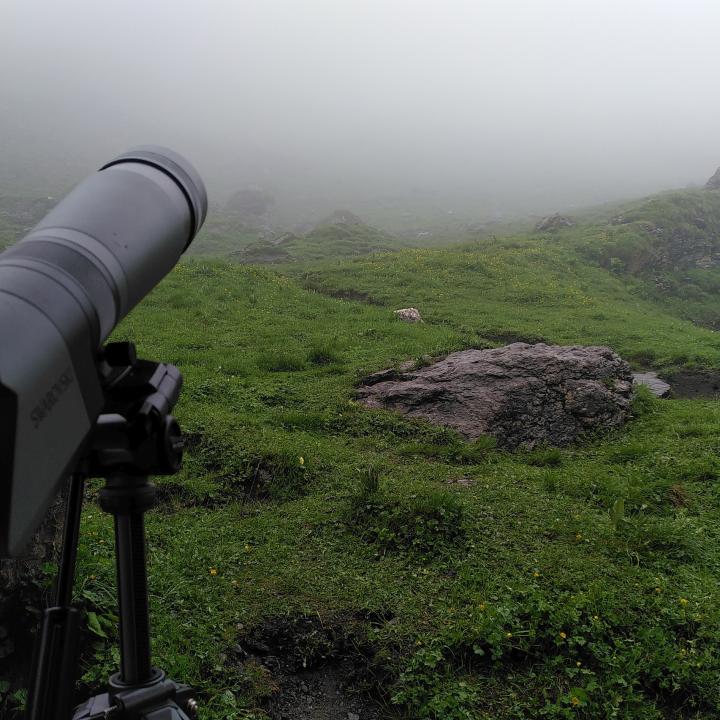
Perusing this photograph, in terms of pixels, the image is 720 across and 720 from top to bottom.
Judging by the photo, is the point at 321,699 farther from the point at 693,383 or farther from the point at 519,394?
the point at 693,383

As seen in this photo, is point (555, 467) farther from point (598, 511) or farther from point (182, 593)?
point (182, 593)

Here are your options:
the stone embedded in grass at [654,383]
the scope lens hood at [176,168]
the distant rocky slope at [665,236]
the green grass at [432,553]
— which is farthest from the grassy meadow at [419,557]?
the distant rocky slope at [665,236]

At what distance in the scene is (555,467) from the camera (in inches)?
355

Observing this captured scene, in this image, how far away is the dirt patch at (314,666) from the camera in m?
4.89

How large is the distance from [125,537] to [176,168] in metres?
1.21

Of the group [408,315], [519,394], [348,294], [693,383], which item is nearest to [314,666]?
[519,394]

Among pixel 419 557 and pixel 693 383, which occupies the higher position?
pixel 419 557

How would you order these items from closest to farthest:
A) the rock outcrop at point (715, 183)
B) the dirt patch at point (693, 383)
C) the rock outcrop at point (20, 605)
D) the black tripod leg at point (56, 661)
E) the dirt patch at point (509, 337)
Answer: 1. the black tripod leg at point (56, 661)
2. the rock outcrop at point (20, 605)
3. the dirt patch at point (693, 383)
4. the dirt patch at point (509, 337)
5. the rock outcrop at point (715, 183)

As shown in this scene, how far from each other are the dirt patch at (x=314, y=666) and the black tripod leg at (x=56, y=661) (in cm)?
327

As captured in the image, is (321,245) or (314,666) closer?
(314,666)

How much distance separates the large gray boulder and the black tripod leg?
8045mm

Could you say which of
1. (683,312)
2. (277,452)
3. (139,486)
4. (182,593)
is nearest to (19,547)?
(139,486)

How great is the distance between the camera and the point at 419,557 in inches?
252

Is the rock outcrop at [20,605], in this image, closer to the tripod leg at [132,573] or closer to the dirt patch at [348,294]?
the tripod leg at [132,573]
